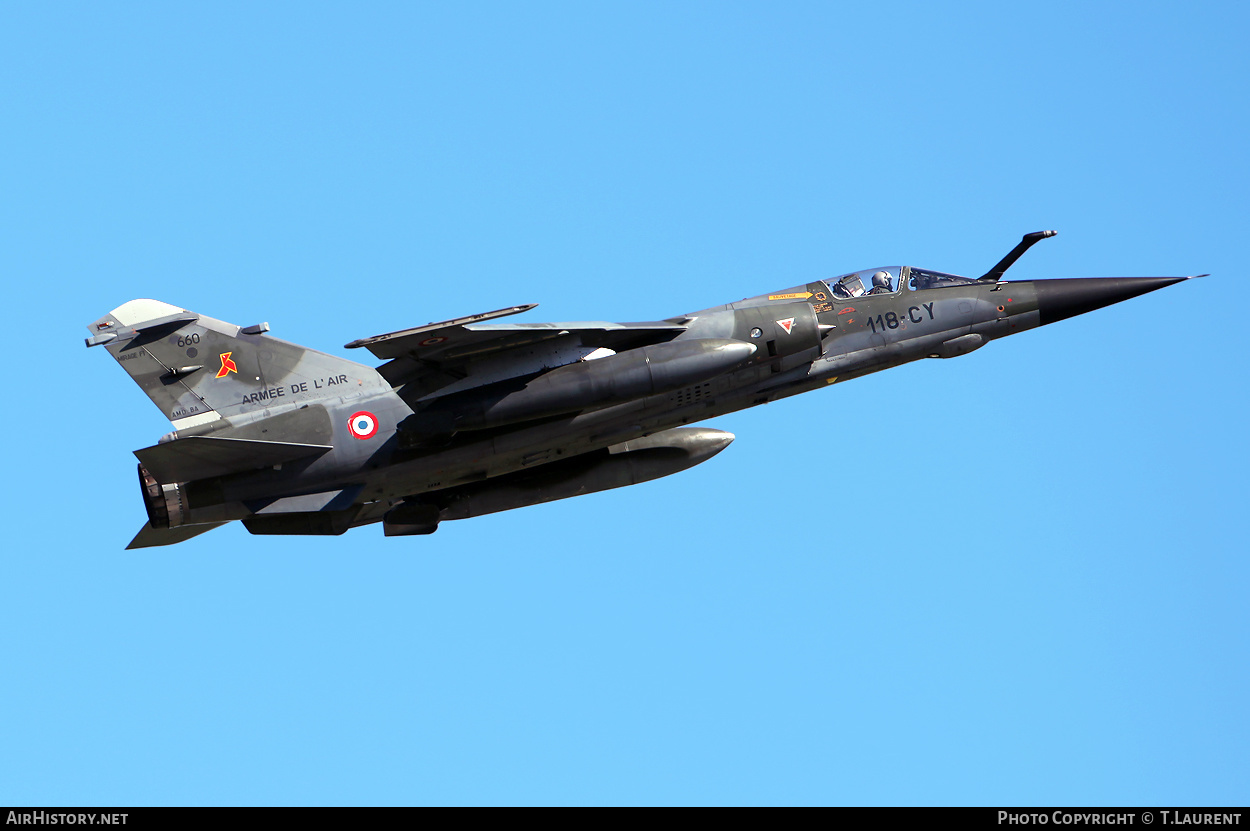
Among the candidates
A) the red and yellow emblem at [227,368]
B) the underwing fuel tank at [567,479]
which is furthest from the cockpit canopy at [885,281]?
the red and yellow emblem at [227,368]

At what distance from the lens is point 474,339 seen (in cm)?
1683

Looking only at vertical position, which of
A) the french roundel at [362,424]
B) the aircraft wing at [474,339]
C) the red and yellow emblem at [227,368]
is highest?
the red and yellow emblem at [227,368]

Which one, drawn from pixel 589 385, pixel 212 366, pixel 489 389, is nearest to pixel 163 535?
pixel 212 366

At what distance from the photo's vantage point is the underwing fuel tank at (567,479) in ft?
65.2

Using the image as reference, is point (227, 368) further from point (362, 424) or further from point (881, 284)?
point (881, 284)

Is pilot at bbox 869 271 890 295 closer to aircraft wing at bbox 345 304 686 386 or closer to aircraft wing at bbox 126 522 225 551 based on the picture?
aircraft wing at bbox 345 304 686 386

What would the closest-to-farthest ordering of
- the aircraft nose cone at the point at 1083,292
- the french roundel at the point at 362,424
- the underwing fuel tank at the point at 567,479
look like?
the french roundel at the point at 362,424, the aircraft nose cone at the point at 1083,292, the underwing fuel tank at the point at 567,479

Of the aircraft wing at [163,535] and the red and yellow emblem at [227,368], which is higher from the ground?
the red and yellow emblem at [227,368]

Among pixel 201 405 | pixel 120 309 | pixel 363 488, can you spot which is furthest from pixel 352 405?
pixel 120 309

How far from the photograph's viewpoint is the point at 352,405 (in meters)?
18.3

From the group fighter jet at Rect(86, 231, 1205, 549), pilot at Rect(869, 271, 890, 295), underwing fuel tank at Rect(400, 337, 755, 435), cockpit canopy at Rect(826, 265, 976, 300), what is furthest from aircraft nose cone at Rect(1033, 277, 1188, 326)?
underwing fuel tank at Rect(400, 337, 755, 435)

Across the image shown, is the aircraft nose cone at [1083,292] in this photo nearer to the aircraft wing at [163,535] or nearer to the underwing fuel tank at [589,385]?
the underwing fuel tank at [589,385]
